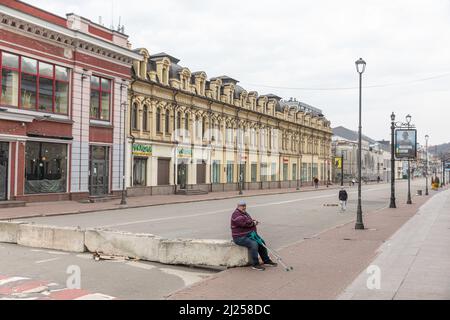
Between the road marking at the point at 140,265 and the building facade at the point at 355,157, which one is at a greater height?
the building facade at the point at 355,157

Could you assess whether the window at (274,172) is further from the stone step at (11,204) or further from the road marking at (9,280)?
the road marking at (9,280)

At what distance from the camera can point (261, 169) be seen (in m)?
61.8

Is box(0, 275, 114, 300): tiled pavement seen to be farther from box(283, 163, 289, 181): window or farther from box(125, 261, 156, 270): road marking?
box(283, 163, 289, 181): window

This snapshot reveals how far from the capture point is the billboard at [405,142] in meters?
33.7

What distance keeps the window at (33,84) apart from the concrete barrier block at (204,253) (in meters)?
20.2

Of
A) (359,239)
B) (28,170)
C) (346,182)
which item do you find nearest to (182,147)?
(28,170)

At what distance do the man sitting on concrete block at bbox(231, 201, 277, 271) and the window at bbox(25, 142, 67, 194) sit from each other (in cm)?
2175

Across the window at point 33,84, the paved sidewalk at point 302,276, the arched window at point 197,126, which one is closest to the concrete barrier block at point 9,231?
the paved sidewalk at point 302,276

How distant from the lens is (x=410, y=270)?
1008 centimetres

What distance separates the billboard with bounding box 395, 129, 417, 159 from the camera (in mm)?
33688
